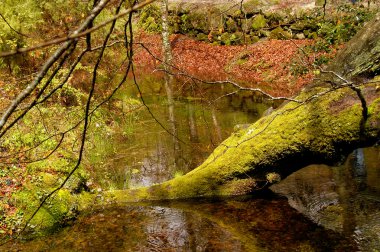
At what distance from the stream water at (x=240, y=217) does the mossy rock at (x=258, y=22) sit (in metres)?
12.0

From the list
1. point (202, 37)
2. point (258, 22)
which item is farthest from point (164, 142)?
point (202, 37)

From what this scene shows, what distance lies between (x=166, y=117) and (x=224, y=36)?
32.5 ft

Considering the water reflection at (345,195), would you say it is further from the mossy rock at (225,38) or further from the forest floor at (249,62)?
the mossy rock at (225,38)

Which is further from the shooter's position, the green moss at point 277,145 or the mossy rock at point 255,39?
the mossy rock at point 255,39

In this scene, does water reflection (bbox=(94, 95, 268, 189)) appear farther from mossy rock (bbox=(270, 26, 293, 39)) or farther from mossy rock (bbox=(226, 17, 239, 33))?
mossy rock (bbox=(226, 17, 239, 33))

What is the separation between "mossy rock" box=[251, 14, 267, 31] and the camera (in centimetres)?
1906

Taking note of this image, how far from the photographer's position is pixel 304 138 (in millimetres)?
5988

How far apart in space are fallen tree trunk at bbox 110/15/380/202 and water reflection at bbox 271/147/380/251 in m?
0.62

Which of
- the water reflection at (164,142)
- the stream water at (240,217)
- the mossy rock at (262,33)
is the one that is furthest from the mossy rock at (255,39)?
the stream water at (240,217)

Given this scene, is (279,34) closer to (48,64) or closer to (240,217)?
(240,217)

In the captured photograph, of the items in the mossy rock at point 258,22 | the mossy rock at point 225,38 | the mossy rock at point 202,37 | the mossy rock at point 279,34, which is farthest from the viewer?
the mossy rock at point 202,37

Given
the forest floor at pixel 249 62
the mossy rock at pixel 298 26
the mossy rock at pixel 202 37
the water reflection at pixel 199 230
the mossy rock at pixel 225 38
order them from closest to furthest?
the water reflection at pixel 199 230, the forest floor at pixel 249 62, the mossy rock at pixel 298 26, the mossy rock at pixel 225 38, the mossy rock at pixel 202 37

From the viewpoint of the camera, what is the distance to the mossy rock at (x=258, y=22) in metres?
19.1

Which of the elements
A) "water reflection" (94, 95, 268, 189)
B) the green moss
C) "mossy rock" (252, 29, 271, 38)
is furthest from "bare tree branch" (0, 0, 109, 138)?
"mossy rock" (252, 29, 271, 38)
